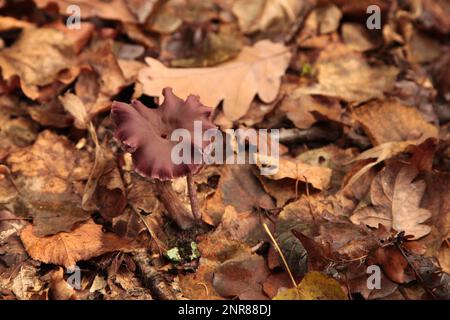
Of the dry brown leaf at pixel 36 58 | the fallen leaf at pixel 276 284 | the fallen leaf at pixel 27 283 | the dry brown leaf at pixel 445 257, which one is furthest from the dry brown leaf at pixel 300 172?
the dry brown leaf at pixel 36 58

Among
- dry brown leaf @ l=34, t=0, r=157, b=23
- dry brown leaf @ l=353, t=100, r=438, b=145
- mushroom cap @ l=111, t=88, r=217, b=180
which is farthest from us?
dry brown leaf @ l=34, t=0, r=157, b=23

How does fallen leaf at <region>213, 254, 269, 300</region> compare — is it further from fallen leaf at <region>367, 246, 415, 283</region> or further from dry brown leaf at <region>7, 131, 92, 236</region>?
dry brown leaf at <region>7, 131, 92, 236</region>

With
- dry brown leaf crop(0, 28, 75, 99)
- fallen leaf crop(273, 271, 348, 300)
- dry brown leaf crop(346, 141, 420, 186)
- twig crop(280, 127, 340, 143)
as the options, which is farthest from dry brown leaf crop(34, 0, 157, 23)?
fallen leaf crop(273, 271, 348, 300)

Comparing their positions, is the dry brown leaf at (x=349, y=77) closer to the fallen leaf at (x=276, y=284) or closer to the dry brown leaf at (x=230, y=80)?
the dry brown leaf at (x=230, y=80)

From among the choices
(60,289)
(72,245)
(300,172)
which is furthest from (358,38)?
(60,289)

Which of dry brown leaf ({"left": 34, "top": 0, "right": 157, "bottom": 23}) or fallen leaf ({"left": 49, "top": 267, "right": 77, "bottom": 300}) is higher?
dry brown leaf ({"left": 34, "top": 0, "right": 157, "bottom": 23})
